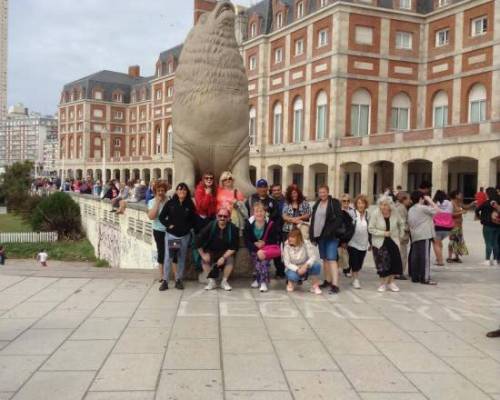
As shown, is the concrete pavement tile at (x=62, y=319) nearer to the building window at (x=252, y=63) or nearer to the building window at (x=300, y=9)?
the building window at (x=300, y=9)

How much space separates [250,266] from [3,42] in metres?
119

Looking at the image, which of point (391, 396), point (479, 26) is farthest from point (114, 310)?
point (479, 26)

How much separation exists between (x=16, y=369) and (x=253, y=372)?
1843mm

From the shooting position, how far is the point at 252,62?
4000 cm

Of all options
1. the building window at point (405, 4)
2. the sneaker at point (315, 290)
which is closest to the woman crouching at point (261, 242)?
the sneaker at point (315, 290)

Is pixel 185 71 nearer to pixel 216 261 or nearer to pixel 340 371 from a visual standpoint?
pixel 216 261

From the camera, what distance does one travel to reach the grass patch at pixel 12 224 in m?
29.7

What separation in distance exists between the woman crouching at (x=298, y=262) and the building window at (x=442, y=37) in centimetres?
2994

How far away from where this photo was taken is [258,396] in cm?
352

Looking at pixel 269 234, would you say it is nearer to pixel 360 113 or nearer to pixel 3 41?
pixel 360 113

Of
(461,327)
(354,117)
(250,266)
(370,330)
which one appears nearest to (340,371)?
(370,330)

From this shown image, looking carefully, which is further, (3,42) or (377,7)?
(3,42)

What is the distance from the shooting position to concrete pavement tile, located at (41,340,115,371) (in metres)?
3.99

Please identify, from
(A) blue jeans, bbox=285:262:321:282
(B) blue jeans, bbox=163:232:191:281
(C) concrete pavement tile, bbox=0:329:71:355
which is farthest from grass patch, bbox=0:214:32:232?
(C) concrete pavement tile, bbox=0:329:71:355
